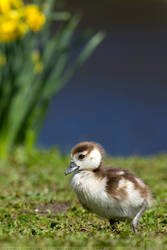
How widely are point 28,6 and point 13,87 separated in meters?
1.49

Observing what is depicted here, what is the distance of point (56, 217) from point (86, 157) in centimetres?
83

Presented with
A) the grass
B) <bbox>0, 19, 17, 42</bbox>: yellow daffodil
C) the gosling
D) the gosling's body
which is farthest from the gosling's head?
<bbox>0, 19, 17, 42</bbox>: yellow daffodil

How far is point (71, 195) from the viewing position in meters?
6.46

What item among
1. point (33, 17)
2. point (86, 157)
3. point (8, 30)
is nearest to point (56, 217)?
point (86, 157)

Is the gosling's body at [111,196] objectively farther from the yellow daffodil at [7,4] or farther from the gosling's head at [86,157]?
the yellow daffodil at [7,4]

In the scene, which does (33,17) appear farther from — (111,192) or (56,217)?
(111,192)

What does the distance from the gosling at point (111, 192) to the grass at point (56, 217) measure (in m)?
0.17

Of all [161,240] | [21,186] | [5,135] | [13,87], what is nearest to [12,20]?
[13,87]

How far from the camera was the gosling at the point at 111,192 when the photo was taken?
4359 millimetres

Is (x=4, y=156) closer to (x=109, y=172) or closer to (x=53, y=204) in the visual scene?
(x=53, y=204)

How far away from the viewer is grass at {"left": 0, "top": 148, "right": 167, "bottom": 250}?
12.2 ft

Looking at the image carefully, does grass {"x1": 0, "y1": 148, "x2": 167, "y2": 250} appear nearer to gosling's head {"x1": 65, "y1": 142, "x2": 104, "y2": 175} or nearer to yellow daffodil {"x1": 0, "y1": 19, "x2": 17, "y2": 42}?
gosling's head {"x1": 65, "y1": 142, "x2": 104, "y2": 175}

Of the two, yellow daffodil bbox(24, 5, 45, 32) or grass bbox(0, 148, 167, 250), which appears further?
yellow daffodil bbox(24, 5, 45, 32)

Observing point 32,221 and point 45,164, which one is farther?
point 45,164
